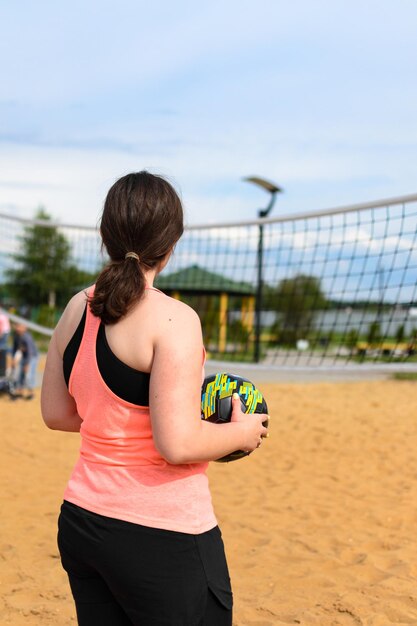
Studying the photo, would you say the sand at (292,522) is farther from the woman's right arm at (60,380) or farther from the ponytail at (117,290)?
the ponytail at (117,290)

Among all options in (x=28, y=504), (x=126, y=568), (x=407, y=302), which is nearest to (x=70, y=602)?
(x=28, y=504)

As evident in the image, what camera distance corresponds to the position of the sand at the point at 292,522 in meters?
3.81

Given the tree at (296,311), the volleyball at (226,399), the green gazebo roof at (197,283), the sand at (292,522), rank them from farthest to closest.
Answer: the green gazebo roof at (197,283) < the tree at (296,311) < the sand at (292,522) < the volleyball at (226,399)

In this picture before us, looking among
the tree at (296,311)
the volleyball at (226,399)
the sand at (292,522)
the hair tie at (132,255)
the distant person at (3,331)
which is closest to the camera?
the hair tie at (132,255)

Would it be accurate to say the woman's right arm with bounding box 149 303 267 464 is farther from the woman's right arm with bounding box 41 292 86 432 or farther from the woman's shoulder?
the woman's right arm with bounding box 41 292 86 432

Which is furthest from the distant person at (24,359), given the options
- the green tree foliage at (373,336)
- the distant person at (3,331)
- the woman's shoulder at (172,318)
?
the woman's shoulder at (172,318)

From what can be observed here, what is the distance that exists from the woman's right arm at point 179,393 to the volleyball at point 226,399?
0.35 m

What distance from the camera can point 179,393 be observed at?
1.59 m

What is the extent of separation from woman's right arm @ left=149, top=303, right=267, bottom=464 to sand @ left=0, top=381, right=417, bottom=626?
2.30 m

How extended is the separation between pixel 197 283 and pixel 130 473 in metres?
16.3

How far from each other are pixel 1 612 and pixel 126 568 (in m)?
2.37

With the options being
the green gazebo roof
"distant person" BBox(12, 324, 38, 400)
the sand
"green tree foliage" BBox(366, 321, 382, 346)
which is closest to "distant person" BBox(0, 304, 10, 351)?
"distant person" BBox(12, 324, 38, 400)

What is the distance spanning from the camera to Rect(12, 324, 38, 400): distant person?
Result: 10914 millimetres

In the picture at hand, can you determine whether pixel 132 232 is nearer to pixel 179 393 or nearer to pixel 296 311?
pixel 179 393
